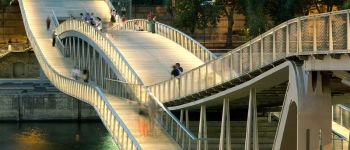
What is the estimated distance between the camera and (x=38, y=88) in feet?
283

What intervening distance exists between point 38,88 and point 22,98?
465cm

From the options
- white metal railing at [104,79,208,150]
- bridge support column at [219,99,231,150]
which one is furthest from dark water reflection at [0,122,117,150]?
bridge support column at [219,99,231,150]

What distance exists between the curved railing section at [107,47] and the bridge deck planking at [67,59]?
4.33ft

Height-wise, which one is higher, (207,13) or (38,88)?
(207,13)

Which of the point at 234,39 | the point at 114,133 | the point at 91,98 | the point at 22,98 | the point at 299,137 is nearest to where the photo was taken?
the point at 299,137

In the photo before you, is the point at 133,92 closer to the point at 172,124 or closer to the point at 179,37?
the point at 172,124

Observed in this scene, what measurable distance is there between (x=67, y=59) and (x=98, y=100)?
19.9 metres

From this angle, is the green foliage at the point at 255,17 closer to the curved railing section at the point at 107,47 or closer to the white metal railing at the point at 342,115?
the curved railing section at the point at 107,47

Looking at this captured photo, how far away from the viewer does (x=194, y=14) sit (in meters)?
85.1

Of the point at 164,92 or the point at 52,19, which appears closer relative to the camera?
the point at 164,92

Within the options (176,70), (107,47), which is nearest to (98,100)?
(176,70)

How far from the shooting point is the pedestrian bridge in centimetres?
3011

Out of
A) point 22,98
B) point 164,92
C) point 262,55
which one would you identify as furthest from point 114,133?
point 22,98

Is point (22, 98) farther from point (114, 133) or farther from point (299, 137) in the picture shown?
point (299, 137)
